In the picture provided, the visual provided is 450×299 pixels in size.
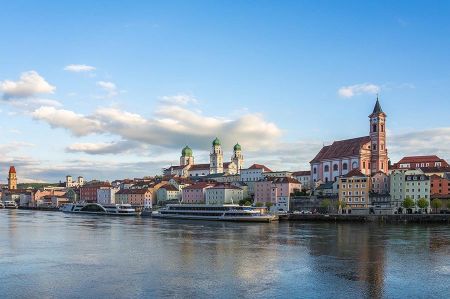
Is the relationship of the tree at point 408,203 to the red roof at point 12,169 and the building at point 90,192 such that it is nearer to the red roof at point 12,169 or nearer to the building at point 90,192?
the building at point 90,192

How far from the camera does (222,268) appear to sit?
21.0 m

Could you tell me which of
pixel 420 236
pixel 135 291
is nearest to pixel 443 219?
pixel 420 236

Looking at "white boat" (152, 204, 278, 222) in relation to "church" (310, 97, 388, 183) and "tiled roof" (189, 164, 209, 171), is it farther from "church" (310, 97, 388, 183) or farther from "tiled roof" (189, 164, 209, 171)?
"tiled roof" (189, 164, 209, 171)

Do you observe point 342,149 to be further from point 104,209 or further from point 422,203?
point 104,209

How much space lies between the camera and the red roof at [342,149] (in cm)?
7675

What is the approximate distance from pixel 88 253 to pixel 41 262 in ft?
11.5

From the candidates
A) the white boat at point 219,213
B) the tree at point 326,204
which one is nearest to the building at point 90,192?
the white boat at point 219,213

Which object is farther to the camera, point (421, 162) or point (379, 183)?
point (421, 162)

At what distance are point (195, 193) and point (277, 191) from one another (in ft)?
56.8

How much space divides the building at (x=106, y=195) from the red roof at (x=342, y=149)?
42.5 m

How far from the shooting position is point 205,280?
18469 mm

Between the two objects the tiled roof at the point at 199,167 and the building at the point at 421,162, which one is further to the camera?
the tiled roof at the point at 199,167

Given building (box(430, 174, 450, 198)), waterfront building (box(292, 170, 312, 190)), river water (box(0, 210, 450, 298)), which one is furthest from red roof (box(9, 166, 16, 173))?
river water (box(0, 210, 450, 298))

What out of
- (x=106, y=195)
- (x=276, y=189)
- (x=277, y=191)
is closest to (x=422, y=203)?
(x=277, y=191)
